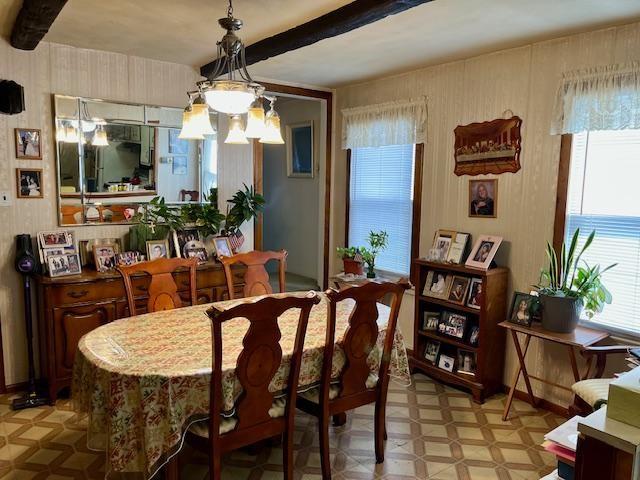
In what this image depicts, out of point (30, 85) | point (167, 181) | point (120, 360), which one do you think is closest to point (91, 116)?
point (30, 85)

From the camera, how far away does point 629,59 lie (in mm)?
2717

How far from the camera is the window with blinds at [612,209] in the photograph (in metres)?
2.80

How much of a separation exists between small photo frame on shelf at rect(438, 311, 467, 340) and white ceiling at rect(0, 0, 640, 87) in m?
1.90

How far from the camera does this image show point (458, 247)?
11.7ft

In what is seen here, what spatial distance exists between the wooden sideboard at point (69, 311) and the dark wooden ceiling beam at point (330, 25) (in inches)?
70.6

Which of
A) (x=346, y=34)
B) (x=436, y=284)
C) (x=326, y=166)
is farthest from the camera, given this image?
(x=326, y=166)

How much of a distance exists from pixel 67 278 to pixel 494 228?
297 cm

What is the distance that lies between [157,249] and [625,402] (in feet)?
10.5

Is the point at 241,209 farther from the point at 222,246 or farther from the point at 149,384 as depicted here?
the point at 149,384

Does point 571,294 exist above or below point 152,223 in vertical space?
below

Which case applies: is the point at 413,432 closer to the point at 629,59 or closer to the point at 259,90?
the point at 259,90

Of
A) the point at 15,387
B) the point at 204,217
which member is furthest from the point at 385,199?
the point at 15,387

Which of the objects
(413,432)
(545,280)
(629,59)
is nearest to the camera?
(629,59)

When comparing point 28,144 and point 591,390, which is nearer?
point 591,390
